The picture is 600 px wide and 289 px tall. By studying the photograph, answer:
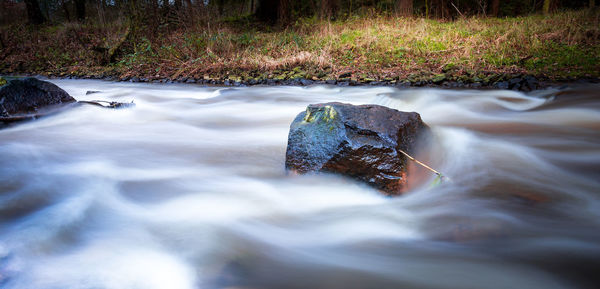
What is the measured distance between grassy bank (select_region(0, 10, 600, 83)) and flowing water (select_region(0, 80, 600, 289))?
278 centimetres

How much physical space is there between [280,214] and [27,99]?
4934 millimetres

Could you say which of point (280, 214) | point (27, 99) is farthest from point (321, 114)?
point (27, 99)

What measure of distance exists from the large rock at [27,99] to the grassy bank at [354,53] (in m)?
3.93

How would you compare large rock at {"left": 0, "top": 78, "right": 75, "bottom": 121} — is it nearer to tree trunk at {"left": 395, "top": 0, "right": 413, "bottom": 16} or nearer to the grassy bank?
the grassy bank

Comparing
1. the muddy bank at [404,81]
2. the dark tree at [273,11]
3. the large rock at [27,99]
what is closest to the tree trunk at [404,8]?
the dark tree at [273,11]

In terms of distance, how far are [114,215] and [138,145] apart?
2.00m

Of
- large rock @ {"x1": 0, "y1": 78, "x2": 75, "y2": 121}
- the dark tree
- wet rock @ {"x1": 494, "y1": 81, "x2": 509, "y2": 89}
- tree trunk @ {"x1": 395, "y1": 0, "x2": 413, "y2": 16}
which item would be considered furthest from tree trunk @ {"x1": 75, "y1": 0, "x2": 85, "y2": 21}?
wet rock @ {"x1": 494, "y1": 81, "x2": 509, "y2": 89}

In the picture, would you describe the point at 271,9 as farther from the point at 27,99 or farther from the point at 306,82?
the point at 27,99

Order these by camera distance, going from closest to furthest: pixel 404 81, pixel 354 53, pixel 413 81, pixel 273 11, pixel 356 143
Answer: pixel 356 143 < pixel 413 81 < pixel 404 81 < pixel 354 53 < pixel 273 11

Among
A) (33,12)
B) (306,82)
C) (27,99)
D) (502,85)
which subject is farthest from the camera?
(33,12)

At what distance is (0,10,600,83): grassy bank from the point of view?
745 cm

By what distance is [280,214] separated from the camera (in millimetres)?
2842

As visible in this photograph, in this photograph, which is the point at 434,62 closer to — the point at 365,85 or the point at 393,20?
the point at 365,85

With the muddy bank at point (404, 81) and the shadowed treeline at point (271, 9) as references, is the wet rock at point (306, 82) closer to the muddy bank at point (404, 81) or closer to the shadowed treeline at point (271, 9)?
the muddy bank at point (404, 81)
